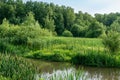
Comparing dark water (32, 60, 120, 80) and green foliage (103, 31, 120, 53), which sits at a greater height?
green foliage (103, 31, 120, 53)

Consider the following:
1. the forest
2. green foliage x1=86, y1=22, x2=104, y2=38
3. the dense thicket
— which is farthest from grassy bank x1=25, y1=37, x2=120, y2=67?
the dense thicket

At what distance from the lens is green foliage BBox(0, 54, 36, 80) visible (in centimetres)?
1314

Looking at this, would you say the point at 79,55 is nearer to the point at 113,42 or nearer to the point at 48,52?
the point at 113,42

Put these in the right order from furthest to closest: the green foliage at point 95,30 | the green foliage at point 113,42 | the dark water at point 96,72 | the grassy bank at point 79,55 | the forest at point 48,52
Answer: the green foliage at point 95,30, the green foliage at point 113,42, the grassy bank at point 79,55, the dark water at point 96,72, the forest at point 48,52

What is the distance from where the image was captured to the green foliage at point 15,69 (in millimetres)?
13141

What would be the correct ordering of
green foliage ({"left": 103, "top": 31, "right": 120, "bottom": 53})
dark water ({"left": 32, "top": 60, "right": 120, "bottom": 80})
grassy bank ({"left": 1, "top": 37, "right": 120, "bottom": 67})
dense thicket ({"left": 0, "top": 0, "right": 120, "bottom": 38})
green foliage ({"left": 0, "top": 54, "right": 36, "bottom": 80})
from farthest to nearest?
dense thicket ({"left": 0, "top": 0, "right": 120, "bottom": 38}) < green foliage ({"left": 103, "top": 31, "right": 120, "bottom": 53}) < grassy bank ({"left": 1, "top": 37, "right": 120, "bottom": 67}) < dark water ({"left": 32, "top": 60, "right": 120, "bottom": 80}) < green foliage ({"left": 0, "top": 54, "right": 36, "bottom": 80})

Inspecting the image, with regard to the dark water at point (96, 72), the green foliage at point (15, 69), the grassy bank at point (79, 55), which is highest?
the green foliage at point (15, 69)

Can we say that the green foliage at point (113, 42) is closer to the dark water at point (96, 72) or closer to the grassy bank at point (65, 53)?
the grassy bank at point (65, 53)

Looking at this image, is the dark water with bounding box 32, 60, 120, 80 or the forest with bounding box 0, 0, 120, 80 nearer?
the forest with bounding box 0, 0, 120, 80

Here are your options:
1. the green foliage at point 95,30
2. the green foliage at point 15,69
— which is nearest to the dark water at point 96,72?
the green foliage at point 15,69

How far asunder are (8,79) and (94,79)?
9018 mm

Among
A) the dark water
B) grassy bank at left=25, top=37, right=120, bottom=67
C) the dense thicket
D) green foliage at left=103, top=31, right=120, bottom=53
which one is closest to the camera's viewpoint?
the dark water

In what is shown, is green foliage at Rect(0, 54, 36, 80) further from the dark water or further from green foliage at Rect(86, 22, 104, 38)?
green foliage at Rect(86, 22, 104, 38)


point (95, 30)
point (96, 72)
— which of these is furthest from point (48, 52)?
point (95, 30)
